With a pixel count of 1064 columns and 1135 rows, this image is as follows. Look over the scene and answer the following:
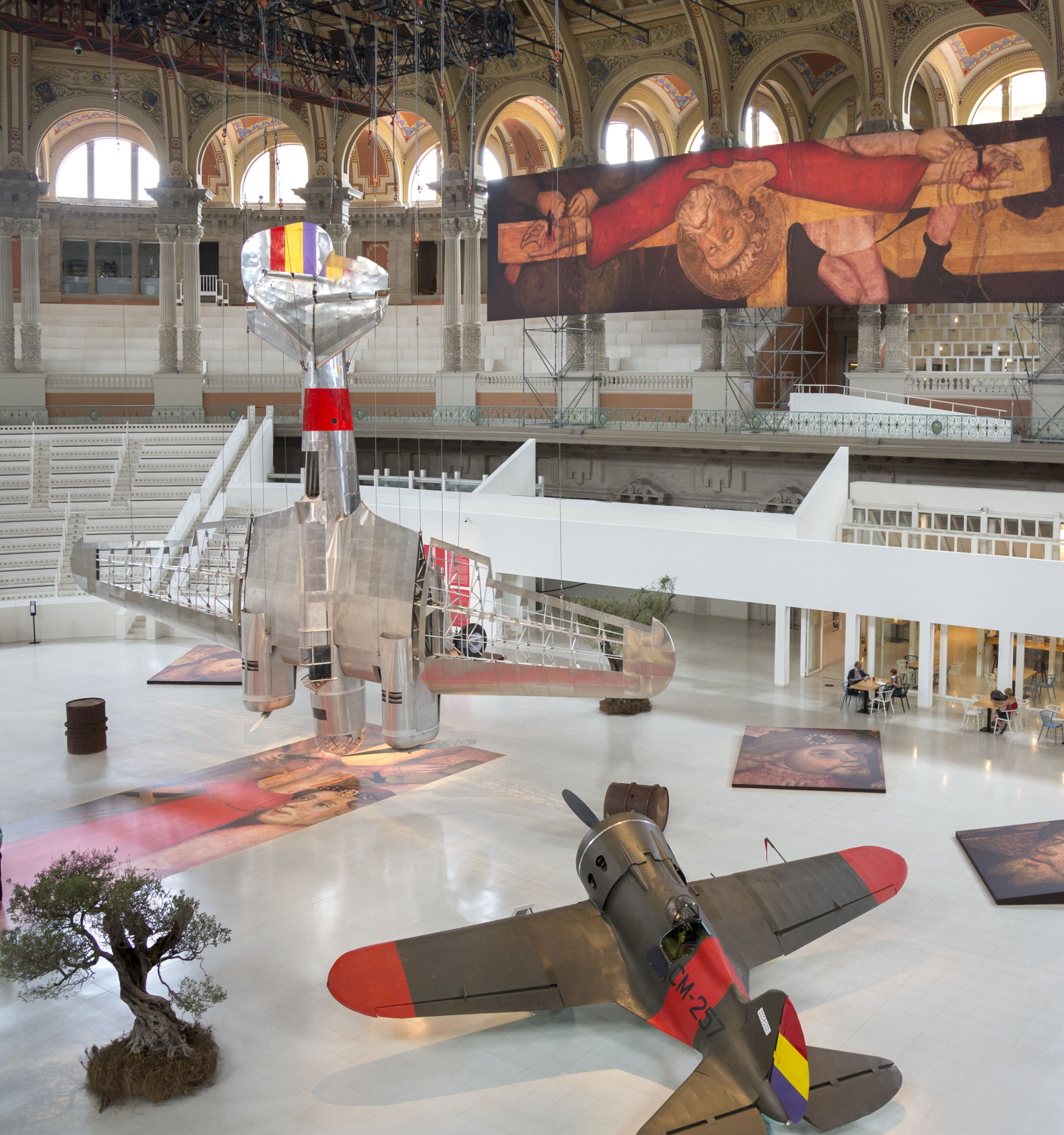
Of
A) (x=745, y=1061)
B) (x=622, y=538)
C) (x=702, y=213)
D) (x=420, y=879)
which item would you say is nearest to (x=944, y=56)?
(x=702, y=213)

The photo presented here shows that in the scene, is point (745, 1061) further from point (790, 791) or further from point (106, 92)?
point (106, 92)

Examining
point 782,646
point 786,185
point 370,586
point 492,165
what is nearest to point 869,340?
point 786,185

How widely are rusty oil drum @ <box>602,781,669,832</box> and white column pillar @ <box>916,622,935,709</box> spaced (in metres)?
5.96

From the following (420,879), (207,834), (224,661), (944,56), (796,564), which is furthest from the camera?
(944,56)

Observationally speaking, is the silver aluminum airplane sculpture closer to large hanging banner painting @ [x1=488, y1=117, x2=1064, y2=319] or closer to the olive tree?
the olive tree

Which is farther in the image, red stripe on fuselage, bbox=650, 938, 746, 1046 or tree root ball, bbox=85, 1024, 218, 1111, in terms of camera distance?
tree root ball, bbox=85, 1024, 218, 1111

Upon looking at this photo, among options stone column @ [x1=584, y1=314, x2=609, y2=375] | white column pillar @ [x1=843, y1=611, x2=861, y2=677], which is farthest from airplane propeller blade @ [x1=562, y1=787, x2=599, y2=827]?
stone column @ [x1=584, y1=314, x2=609, y2=375]

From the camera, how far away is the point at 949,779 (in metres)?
13.2

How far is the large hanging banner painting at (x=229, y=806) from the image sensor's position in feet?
37.3

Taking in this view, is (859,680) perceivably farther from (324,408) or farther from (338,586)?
(324,408)

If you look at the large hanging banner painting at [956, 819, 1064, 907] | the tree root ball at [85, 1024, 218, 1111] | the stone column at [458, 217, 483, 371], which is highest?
the stone column at [458, 217, 483, 371]

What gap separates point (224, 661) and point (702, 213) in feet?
42.9

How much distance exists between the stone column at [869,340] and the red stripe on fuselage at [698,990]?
1908cm

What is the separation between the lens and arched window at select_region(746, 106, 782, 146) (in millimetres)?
35781
